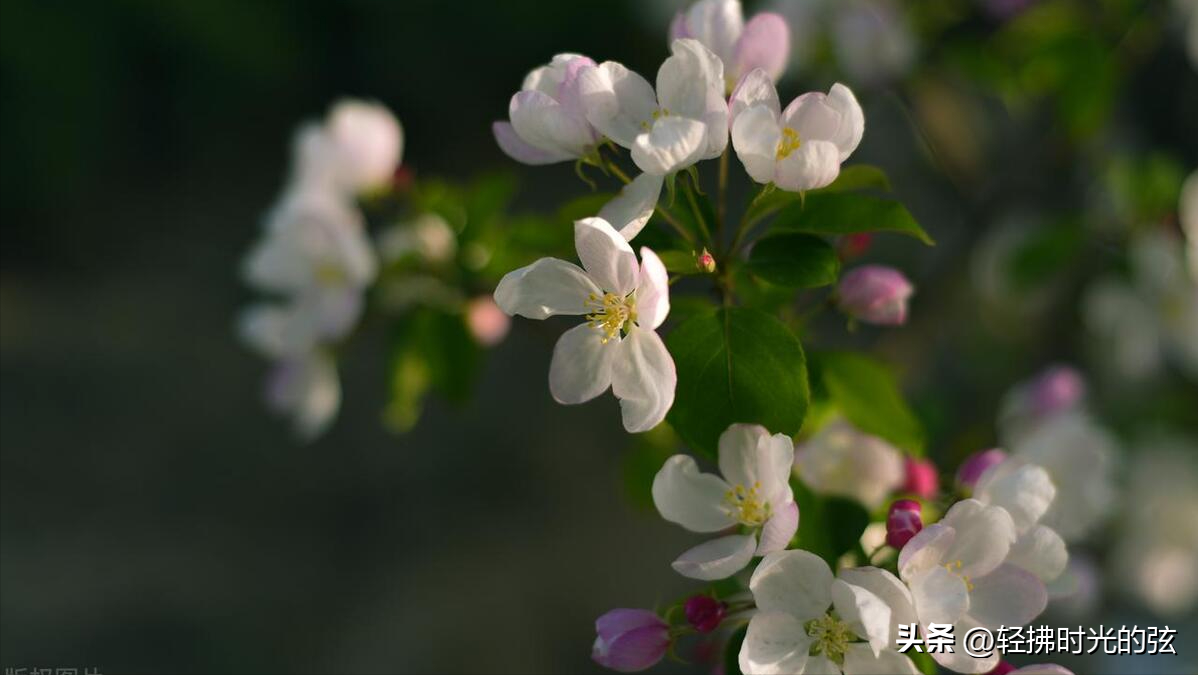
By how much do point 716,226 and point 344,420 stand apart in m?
2.19

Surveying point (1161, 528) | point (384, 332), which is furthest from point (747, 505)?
point (1161, 528)

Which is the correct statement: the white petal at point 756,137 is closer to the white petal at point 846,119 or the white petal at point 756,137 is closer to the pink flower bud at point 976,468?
the white petal at point 846,119

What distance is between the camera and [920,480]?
737 mm

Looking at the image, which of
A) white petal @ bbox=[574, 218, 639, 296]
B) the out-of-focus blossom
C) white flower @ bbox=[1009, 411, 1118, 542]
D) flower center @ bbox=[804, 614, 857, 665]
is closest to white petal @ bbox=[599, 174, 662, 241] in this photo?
white petal @ bbox=[574, 218, 639, 296]

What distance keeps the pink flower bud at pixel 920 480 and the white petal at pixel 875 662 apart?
0.21 m

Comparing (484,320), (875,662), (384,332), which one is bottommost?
(875,662)

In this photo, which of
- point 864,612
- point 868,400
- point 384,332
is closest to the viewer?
point 864,612

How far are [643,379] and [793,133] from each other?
16cm

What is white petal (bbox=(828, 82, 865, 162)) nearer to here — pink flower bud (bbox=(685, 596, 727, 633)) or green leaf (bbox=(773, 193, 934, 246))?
green leaf (bbox=(773, 193, 934, 246))

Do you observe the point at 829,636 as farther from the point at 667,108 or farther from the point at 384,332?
the point at 384,332

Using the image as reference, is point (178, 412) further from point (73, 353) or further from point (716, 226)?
point (716, 226)

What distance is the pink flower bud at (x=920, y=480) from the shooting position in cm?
73

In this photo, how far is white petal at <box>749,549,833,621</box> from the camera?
54 centimetres

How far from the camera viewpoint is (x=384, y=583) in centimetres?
230
